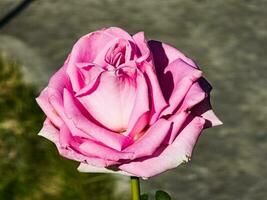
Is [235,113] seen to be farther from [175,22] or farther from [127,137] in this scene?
[127,137]

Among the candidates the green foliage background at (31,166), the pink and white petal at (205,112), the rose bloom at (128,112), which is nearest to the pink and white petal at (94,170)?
the rose bloom at (128,112)

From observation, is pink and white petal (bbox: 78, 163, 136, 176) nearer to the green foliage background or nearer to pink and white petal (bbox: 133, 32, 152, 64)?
pink and white petal (bbox: 133, 32, 152, 64)

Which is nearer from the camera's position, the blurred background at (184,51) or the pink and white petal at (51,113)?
the pink and white petal at (51,113)

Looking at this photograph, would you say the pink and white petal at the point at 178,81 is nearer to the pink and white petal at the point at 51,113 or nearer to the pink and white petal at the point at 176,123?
the pink and white petal at the point at 176,123

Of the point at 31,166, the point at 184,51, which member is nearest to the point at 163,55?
the point at 31,166

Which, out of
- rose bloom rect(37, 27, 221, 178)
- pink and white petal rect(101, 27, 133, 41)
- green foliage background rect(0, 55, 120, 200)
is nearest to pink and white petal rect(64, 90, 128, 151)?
rose bloom rect(37, 27, 221, 178)

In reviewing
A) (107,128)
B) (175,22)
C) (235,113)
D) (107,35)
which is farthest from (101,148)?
(175,22)
